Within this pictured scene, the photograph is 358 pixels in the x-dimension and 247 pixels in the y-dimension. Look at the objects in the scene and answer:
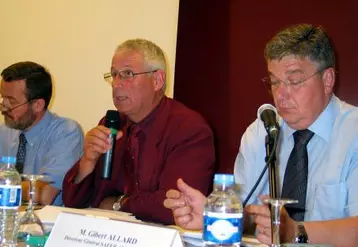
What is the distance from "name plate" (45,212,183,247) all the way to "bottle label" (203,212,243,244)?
8 centimetres

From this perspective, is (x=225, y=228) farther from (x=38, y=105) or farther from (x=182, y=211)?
(x=38, y=105)

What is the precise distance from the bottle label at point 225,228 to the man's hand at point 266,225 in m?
Result: 0.26

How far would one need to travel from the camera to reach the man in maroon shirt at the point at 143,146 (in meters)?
2.24

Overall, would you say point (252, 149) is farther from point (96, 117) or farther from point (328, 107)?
point (96, 117)

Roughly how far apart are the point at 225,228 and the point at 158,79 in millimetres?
1487

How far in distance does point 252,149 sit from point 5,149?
1.64 metres

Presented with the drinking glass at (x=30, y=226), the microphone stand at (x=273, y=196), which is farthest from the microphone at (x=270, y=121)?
the drinking glass at (x=30, y=226)

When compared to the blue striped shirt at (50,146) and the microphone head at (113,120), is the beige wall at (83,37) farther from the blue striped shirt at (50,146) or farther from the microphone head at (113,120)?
the microphone head at (113,120)

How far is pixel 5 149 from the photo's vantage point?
9.75 ft

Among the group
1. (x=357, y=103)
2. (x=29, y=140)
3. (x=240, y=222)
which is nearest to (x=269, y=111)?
(x=240, y=222)

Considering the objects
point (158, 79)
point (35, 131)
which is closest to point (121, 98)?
point (158, 79)

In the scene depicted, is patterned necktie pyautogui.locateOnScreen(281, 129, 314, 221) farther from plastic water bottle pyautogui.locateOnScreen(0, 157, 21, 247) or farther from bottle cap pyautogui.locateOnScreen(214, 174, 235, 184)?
plastic water bottle pyautogui.locateOnScreen(0, 157, 21, 247)

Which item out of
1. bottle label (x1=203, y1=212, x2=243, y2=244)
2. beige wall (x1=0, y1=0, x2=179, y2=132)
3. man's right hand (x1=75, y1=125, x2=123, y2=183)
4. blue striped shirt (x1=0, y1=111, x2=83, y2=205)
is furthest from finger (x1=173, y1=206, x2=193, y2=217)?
beige wall (x1=0, y1=0, x2=179, y2=132)

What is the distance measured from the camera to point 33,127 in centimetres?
292
